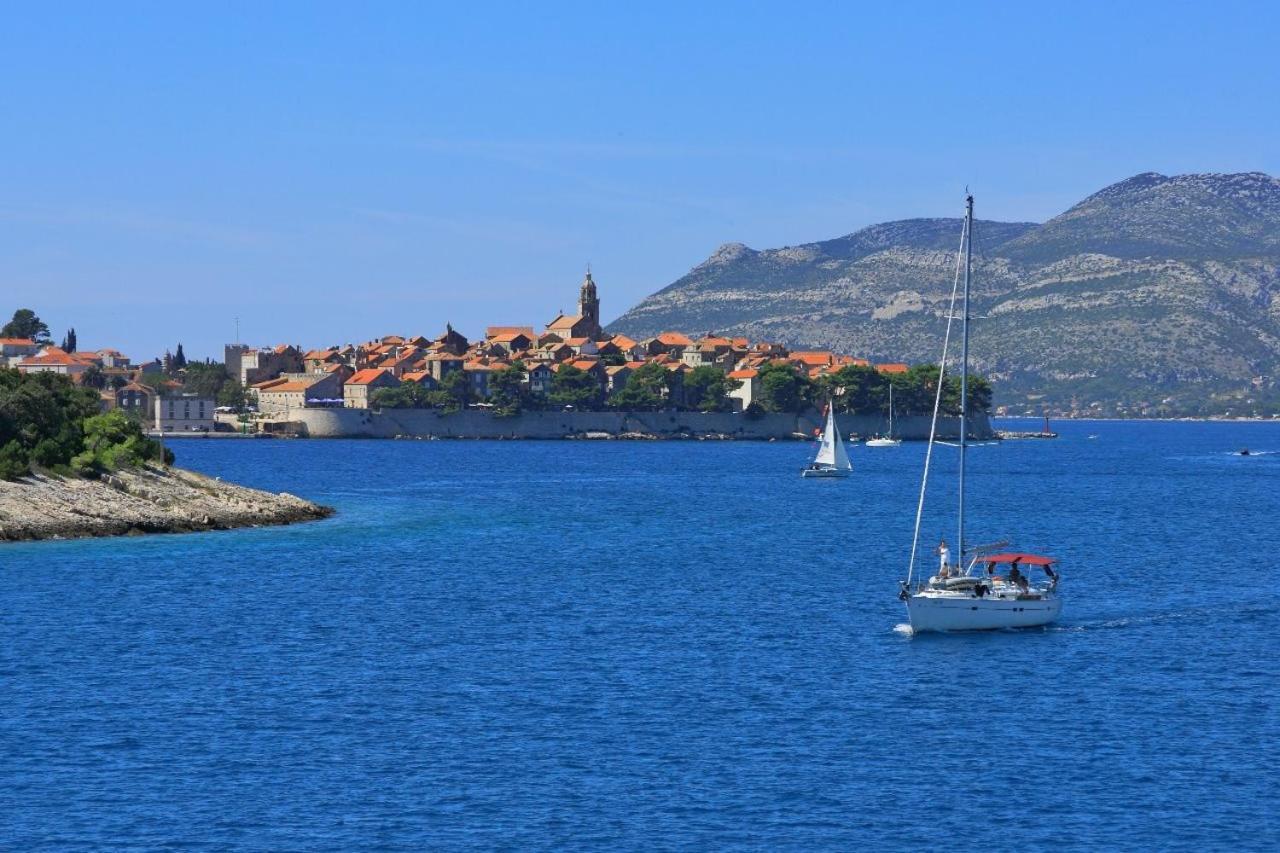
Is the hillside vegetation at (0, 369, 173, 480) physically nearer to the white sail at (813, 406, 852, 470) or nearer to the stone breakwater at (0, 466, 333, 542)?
the stone breakwater at (0, 466, 333, 542)

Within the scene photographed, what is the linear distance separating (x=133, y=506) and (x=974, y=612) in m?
38.6

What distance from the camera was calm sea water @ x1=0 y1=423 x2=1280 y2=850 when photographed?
92.0 ft

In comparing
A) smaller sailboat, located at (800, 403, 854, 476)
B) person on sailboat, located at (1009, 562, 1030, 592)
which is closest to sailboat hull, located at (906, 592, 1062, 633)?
person on sailboat, located at (1009, 562, 1030, 592)

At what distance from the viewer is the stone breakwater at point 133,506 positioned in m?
67.1

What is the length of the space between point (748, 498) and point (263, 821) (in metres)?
79.8

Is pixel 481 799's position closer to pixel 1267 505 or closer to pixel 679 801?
pixel 679 801

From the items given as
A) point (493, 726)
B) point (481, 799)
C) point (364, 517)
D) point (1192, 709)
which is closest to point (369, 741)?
point (493, 726)

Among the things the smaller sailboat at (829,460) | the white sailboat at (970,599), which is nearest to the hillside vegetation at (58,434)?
the white sailboat at (970,599)

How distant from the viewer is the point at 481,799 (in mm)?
28984

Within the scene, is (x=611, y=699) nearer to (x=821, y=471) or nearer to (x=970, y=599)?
(x=970, y=599)

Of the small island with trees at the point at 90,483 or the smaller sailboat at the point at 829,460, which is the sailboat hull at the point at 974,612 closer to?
the small island with trees at the point at 90,483

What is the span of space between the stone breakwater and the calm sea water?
7.58 feet

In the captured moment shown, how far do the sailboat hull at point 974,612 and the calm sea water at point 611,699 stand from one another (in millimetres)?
481

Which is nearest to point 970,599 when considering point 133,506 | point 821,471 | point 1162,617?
point 1162,617
